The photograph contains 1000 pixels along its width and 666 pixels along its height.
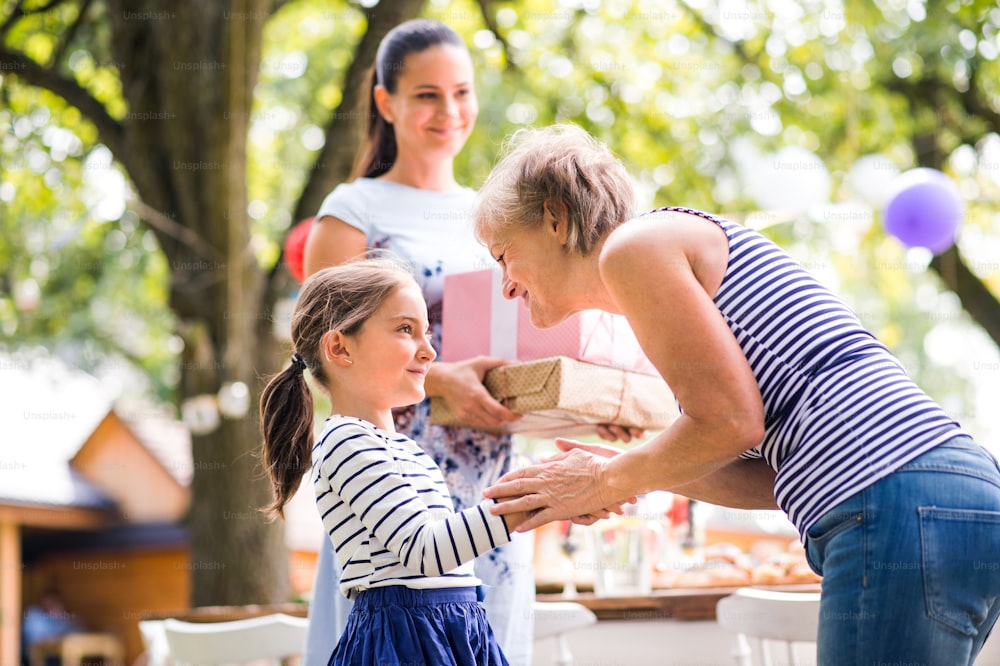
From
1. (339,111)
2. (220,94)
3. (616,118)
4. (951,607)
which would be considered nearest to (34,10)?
(220,94)

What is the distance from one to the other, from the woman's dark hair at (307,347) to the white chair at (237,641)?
75 centimetres

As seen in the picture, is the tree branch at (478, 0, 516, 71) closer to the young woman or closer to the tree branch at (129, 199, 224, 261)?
the tree branch at (129, 199, 224, 261)

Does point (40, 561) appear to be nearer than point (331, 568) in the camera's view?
No

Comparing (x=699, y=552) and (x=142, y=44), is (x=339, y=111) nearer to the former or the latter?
(x=142, y=44)

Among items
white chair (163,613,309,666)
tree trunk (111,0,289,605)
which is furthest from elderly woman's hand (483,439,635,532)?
tree trunk (111,0,289,605)

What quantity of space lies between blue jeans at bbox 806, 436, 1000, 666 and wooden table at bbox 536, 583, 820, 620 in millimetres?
1426

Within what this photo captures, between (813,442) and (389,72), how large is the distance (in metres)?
1.49

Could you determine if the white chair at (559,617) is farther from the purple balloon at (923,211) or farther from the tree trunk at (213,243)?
the purple balloon at (923,211)

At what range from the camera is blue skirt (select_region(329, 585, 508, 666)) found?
5.49ft

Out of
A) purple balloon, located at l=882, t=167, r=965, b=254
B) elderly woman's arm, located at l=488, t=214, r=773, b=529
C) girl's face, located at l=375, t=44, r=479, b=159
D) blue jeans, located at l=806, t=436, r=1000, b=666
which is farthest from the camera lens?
purple balloon, located at l=882, t=167, r=965, b=254

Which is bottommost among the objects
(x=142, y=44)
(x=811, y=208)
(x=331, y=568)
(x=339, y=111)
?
(x=331, y=568)

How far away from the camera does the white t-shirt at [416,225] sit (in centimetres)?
233

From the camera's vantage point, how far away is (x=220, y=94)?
18.0ft

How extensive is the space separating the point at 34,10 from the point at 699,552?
5.50 metres
